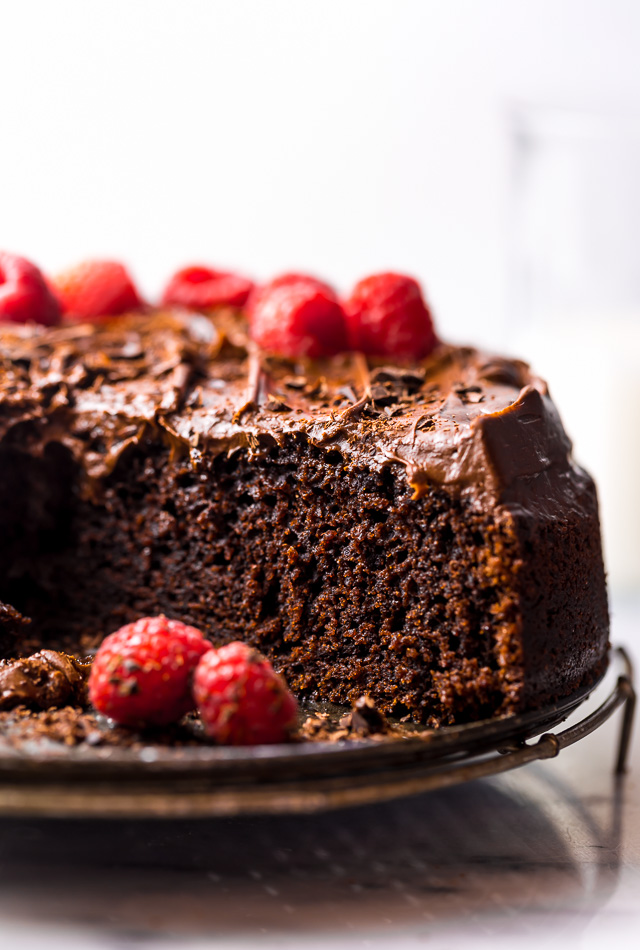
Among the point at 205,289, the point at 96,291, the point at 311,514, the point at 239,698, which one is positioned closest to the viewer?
the point at 239,698

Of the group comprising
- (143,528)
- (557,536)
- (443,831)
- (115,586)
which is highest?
(557,536)

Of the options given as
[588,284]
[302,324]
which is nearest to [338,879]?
[302,324]

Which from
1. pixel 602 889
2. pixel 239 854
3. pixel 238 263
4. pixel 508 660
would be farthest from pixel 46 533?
pixel 238 263

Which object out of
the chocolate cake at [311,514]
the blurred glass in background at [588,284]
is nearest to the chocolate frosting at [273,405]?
the chocolate cake at [311,514]

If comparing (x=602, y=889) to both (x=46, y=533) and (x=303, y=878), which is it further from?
(x=46, y=533)

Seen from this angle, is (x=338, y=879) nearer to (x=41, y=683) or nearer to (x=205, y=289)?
(x=41, y=683)

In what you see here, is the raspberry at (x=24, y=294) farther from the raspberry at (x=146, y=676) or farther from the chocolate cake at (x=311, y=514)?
the raspberry at (x=146, y=676)
